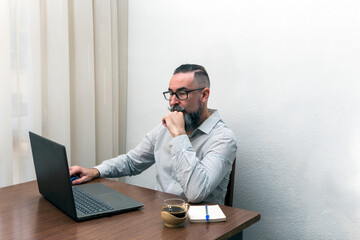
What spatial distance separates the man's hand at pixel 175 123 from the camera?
5.49 feet

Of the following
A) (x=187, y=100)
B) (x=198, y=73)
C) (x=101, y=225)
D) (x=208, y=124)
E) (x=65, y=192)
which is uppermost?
(x=198, y=73)

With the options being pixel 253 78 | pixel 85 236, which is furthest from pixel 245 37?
pixel 85 236

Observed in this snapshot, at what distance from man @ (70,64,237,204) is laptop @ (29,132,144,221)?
0.23m

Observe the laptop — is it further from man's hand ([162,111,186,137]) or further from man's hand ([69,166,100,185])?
man's hand ([162,111,186,137])

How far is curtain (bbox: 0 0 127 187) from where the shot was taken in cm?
207

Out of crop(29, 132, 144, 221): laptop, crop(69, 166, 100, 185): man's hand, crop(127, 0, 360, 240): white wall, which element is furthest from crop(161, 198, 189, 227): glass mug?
crop(127, 0, 360, 240): white wall

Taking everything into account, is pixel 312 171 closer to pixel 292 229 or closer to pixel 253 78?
pixel 292 229

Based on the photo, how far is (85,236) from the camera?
3.76 feet

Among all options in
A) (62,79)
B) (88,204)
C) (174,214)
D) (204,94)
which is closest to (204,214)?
(174,214)

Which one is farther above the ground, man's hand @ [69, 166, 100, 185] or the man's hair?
the man's hair

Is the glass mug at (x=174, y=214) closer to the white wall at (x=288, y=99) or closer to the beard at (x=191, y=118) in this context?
the beard at (x=191, y=118)

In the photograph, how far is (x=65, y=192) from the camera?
1.25 metres

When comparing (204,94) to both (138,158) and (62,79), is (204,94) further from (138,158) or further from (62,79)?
(62,79)

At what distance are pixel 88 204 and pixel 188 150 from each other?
0.47 metres
